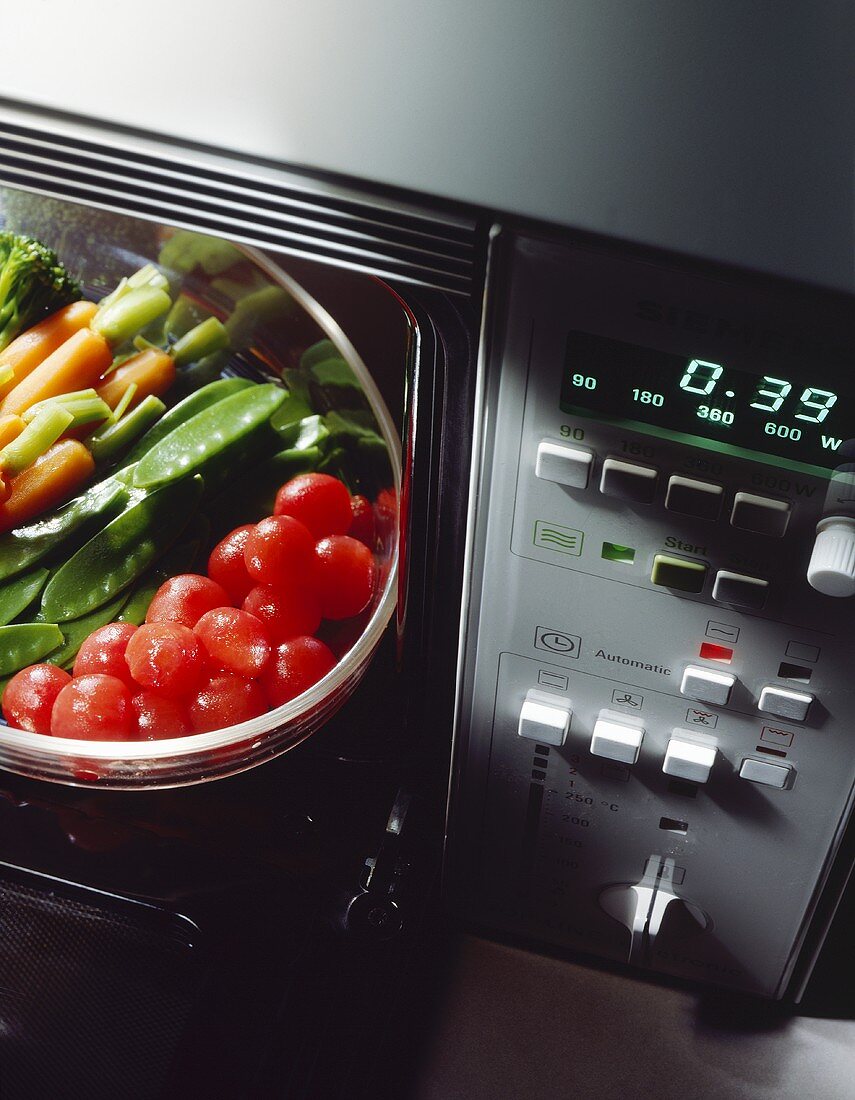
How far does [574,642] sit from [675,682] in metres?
0.05

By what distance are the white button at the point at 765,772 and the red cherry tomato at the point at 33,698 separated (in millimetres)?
462

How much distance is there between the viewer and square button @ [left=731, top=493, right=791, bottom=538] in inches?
16.2

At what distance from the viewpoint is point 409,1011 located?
25.0 inches

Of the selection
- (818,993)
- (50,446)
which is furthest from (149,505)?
(818,993)

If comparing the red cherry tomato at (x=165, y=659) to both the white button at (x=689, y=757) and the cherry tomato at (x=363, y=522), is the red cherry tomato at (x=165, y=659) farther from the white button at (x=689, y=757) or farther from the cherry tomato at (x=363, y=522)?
the white button at (x=689, y=757)

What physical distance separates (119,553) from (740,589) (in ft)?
1.65

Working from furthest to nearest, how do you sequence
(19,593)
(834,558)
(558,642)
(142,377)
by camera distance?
(142,377), (19,593), (558,642), (834,558)

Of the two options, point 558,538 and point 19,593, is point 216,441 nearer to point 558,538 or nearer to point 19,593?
point 19,593

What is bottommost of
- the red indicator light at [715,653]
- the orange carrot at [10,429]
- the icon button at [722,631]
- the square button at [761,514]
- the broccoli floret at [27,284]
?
the red indicator light at [715,653]

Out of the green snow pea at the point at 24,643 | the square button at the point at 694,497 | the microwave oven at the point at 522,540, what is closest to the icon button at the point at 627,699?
the microwave oven at the point at 522,540

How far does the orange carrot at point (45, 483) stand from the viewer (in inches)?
30.8

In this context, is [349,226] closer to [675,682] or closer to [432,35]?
[432,35]

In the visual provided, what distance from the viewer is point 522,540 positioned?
471 millimetres

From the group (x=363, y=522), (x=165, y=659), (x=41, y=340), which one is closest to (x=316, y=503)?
(x=363, y=522)
